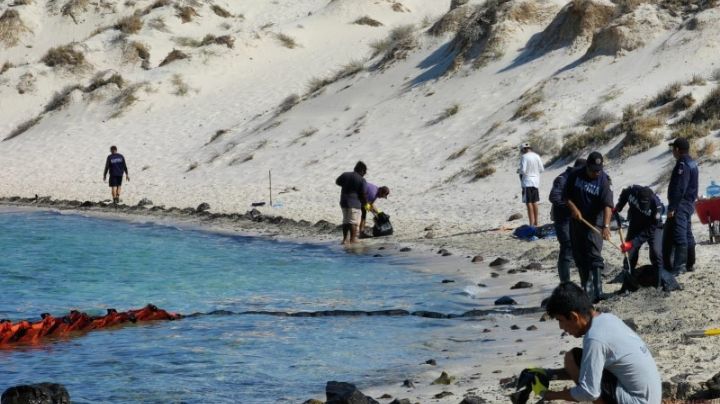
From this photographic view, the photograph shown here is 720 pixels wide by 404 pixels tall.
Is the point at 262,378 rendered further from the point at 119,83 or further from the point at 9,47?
the point at 9,47

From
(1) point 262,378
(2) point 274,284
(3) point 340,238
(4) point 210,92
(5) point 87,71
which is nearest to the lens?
(1) point 262,378

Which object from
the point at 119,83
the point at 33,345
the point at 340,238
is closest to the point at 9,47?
the point at 119,83

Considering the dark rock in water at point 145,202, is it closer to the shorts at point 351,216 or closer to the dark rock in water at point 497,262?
the shorts at point 351,216

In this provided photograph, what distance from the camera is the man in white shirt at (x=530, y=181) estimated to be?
18.0 m

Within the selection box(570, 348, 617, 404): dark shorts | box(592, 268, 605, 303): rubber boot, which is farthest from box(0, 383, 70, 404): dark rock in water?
box(592, 268, 605, 303): rubber boot

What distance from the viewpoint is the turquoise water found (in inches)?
425

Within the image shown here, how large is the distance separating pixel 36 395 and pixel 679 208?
6.68m

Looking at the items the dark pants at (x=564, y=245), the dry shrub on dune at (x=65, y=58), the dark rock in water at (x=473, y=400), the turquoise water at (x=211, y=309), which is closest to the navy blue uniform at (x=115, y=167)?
the turquoise water at (x=211, y=309)

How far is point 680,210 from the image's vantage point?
1220cm

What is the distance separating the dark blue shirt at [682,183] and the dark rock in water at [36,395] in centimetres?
631

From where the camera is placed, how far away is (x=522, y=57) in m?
31.8

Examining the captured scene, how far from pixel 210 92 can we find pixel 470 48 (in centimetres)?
1223

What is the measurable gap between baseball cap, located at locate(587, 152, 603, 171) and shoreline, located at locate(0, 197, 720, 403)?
55.8 inches

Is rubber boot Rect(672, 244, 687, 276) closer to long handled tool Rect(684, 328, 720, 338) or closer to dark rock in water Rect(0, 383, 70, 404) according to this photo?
long handled tool Rect(684, 328, 720, 338)
